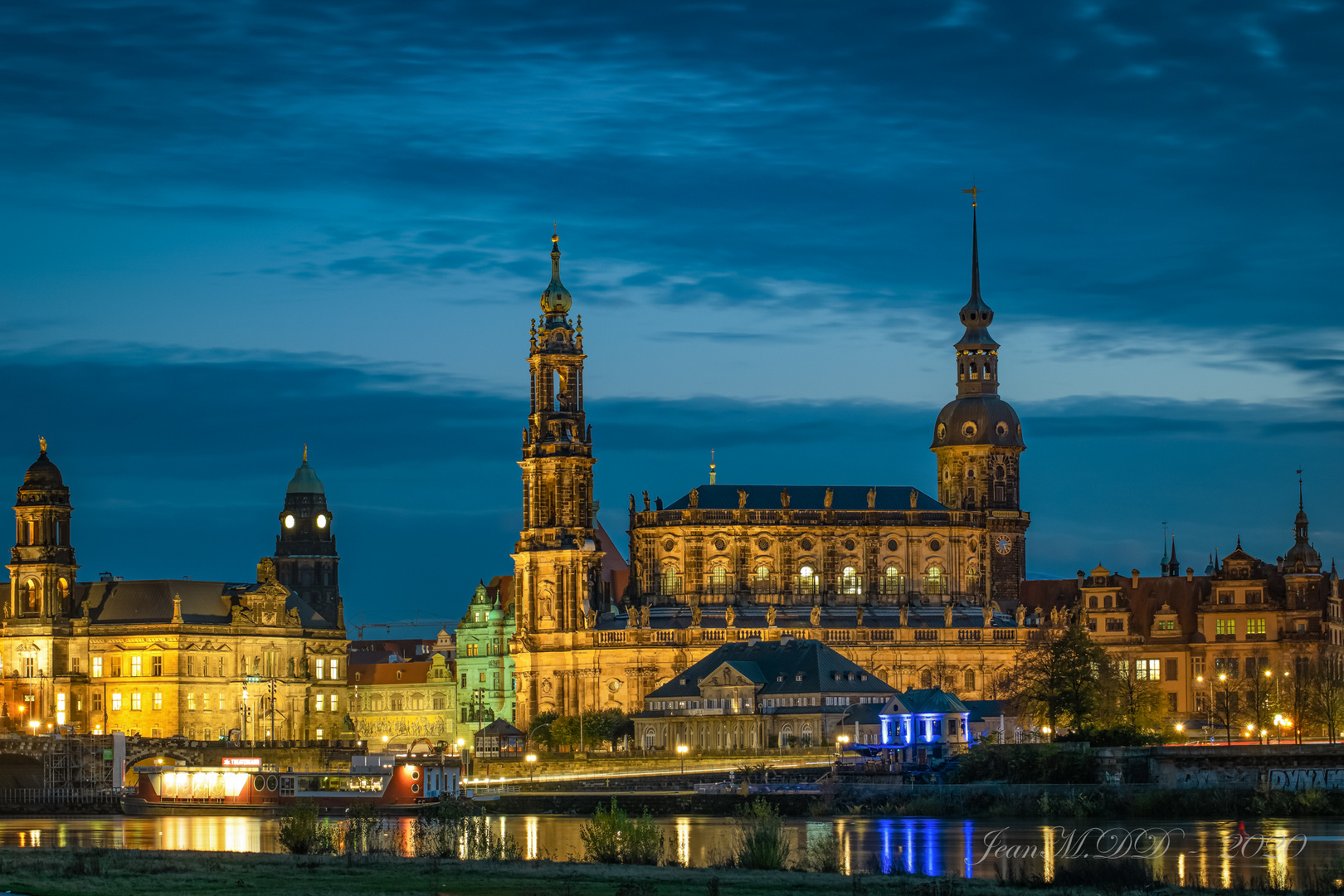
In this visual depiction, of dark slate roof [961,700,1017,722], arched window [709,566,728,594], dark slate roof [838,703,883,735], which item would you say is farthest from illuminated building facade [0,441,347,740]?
dark slate roof [961,700,1017,722]

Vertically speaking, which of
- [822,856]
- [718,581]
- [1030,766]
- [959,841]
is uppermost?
[718,581]

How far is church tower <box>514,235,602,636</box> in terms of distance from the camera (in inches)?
6004

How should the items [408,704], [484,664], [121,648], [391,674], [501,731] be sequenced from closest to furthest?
[501,731] < [121,648] < [484,664] < [408,704] < [391,674]

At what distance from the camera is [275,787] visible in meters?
118

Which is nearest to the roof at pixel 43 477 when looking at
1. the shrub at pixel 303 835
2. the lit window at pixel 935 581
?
the lit window at pixel 935 581

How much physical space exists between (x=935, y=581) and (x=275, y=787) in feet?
178

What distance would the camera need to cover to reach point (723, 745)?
132 metres

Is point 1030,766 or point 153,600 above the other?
point 153,600

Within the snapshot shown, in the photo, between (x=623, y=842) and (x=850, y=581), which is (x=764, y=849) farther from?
(x=850, y=581)

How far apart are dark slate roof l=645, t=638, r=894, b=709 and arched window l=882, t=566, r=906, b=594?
16787 mm

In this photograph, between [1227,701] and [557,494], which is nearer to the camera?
[1227,701]

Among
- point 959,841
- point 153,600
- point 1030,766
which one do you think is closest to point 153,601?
point 153,600

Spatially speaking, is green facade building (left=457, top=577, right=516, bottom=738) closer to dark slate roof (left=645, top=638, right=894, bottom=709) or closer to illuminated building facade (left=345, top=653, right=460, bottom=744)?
illuminated building facade (left=345, top=653, right=460, bottom=744)

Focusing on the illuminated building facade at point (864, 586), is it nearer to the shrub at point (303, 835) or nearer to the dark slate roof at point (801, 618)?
the dark slate roof at point (801, 618)
